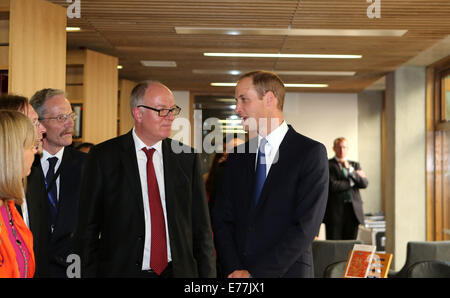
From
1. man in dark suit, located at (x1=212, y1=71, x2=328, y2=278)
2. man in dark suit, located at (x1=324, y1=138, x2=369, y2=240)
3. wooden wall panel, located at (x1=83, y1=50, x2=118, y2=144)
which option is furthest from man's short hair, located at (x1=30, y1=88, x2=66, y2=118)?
man in dark suit, located at (x1=324, y1=138, x2=369, y2=240)

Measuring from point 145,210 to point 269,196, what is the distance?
54cm

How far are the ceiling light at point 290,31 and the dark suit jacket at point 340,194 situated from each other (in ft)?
7.05

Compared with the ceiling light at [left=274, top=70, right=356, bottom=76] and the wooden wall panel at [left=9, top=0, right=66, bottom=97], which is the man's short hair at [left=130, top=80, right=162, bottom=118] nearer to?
the wooden wall panel at [left=9, top=0, right=66, bottom=97]

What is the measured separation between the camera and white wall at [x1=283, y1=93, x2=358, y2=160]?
30.0 feet

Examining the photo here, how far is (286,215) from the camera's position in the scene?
7.34ft

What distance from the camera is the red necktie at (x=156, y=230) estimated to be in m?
2.25

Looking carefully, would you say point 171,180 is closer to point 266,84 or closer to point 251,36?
point 266,84

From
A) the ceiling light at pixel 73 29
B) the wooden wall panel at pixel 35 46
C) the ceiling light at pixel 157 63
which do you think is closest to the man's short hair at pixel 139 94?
the wooden wall panel at pixel 35 46

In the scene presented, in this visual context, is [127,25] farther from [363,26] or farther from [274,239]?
[274,239]

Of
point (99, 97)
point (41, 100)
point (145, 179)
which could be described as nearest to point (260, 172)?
point (145, 179)

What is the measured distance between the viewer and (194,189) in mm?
2393

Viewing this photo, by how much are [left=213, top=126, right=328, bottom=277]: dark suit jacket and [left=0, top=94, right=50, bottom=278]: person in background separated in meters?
0.80
